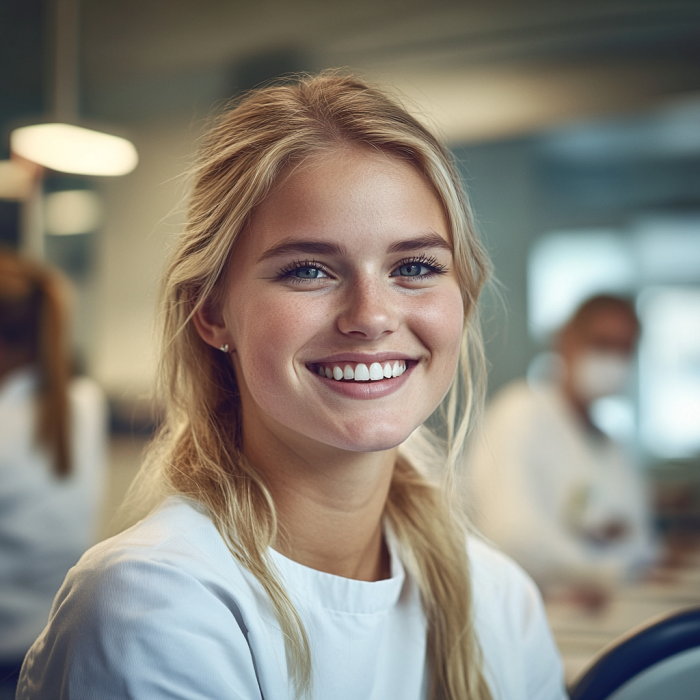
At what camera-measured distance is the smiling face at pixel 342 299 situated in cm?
74

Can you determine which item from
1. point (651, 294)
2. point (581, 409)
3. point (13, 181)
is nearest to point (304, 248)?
point (581, 409)

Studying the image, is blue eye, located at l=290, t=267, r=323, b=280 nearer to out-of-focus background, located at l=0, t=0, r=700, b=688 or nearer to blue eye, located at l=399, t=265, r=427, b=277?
blue eye, located at l=399, t=265, r=427, b=277

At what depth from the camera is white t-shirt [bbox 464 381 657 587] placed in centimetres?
199

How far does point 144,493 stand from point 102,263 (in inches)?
142

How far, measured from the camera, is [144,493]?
0.91 m

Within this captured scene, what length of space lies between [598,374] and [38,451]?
1.68 m

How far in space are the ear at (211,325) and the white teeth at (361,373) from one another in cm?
18

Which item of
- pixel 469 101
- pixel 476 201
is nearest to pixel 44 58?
pixel 469 101

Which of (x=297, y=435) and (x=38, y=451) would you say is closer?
(x=297, y=435)

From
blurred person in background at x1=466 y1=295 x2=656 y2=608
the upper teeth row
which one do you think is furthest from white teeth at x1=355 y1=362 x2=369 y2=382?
blurred person in background at x1=466 y1=295 x2=656 y2=608

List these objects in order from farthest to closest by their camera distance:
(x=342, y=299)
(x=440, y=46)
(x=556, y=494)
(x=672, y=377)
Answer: (x=672, y=377)
(x=440, y=46)
(x=556, y=494)
(x=342, y=299)

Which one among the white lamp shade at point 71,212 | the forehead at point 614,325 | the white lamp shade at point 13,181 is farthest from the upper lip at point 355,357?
the white lamp shade at point 71,212

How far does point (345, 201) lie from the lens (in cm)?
74

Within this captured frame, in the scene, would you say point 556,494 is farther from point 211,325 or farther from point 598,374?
point 211,325
